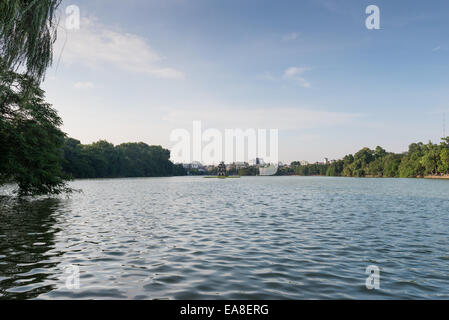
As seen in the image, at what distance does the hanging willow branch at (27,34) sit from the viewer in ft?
27.9

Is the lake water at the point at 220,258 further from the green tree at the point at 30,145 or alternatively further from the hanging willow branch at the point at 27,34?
the green tree at the point at 30,145

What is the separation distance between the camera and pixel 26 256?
1198cm

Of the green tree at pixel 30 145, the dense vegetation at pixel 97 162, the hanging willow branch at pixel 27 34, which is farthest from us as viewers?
the dense vegetation at pixel 97 162

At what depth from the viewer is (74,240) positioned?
15273 millimetres

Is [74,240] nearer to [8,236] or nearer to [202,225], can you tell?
[8,236]

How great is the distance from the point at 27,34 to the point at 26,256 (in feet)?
26.5

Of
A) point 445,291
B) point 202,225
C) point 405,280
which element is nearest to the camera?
point 445,291

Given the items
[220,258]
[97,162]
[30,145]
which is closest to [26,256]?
[220,258]

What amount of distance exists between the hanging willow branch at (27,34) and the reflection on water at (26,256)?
6325 mm

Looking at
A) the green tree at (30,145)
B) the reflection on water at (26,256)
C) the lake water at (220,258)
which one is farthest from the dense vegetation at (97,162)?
the lake water at (220,258)

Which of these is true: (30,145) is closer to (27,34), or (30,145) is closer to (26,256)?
(26,256)

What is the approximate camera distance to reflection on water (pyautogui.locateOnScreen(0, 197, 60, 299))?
8.61 metres
